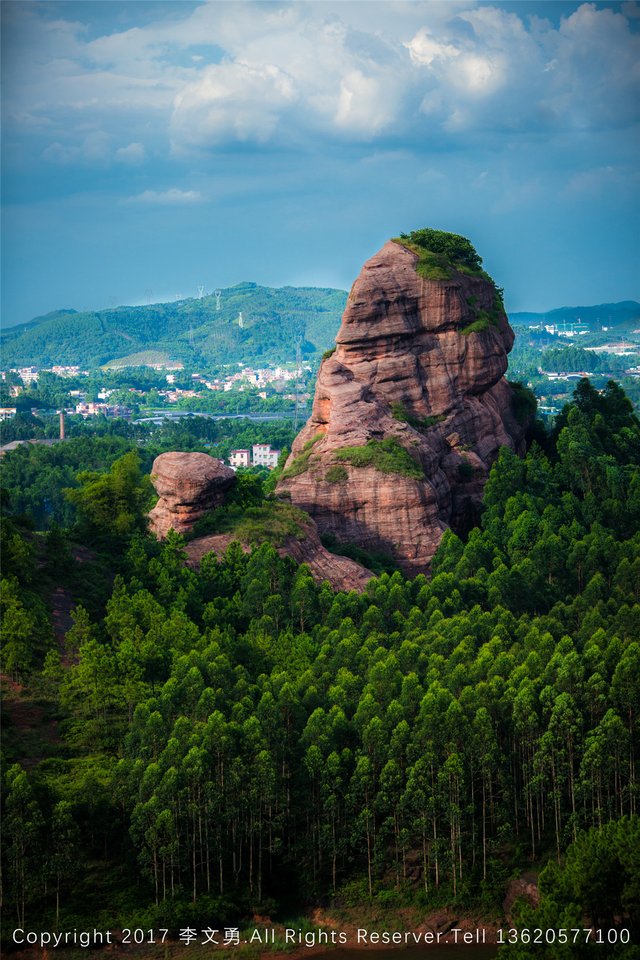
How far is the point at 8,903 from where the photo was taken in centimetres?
2053

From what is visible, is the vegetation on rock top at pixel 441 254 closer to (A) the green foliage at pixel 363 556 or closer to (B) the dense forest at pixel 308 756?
(A) the green foliage at pixel 363 556

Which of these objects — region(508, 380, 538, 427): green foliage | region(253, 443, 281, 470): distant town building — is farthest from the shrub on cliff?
region(253, 443, 281, 470): distant town building

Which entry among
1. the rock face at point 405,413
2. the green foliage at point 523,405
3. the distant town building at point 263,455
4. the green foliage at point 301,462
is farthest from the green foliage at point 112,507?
the distant town building at point 263,455

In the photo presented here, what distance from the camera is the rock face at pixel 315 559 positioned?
36.3 m

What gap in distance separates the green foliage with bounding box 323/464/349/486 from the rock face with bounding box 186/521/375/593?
459 centimetres

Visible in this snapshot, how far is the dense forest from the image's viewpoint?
2122 cm

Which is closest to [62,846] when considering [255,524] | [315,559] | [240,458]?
[315,559]

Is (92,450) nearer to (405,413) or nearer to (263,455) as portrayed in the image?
(263,455)

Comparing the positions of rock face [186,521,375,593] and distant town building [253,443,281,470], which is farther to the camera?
distant town building [253,443,281,470]

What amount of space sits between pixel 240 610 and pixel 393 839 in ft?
36.2

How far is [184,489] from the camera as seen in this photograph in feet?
124

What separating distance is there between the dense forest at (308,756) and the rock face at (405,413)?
8.42 meters

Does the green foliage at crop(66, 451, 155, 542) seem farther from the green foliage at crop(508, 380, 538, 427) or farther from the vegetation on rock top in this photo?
the green foliage at crop(508, 380, 538, 427)

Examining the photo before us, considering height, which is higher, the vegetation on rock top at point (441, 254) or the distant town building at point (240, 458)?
the vegetation on rock top at point (441, 254)
